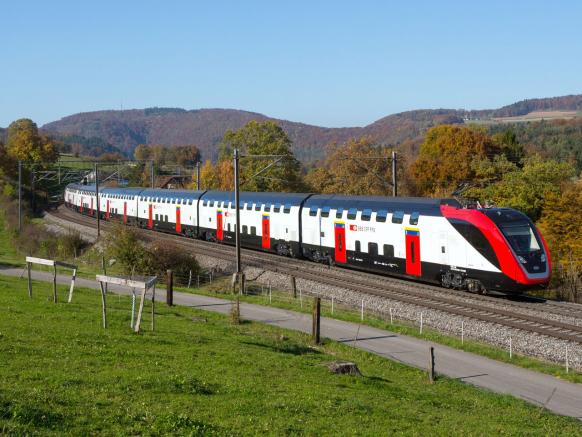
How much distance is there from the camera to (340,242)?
40.0m

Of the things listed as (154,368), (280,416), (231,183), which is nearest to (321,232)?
(154,368)

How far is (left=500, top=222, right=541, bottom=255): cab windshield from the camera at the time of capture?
1150 inches

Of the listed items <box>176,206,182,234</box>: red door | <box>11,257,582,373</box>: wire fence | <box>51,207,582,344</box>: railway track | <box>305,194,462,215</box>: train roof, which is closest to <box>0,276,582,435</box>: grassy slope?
<box>11,257,582,373</box>: wire fence

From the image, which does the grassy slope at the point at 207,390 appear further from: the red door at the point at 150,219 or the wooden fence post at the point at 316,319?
the red door at the point at 150,219

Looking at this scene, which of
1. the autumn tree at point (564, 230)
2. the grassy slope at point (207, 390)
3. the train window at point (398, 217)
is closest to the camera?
the grassy slope at point (207, 390)

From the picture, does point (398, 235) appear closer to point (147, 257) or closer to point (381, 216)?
point (381, 216)

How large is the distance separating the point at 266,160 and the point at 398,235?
2141 inches

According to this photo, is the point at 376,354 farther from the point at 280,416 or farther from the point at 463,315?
the point at 280,416

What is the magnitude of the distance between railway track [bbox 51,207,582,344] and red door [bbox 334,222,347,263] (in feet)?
2.29

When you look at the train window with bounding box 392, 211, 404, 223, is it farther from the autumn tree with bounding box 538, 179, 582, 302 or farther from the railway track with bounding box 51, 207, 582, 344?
the autumn tree with bounding box 538, 179, 582, 302

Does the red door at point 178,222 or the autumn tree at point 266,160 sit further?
the autumn tree at point 266,160

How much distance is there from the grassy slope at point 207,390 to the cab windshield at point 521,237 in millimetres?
10591

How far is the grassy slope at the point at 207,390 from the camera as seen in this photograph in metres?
11.4

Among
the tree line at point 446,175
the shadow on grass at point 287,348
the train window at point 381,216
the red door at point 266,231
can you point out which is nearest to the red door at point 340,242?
the train window at point 381,216
